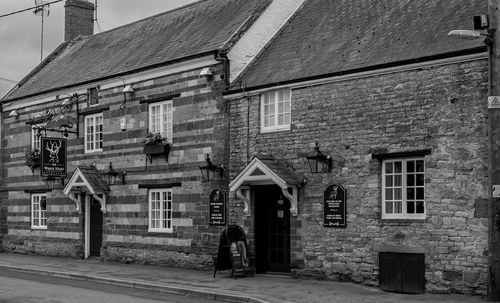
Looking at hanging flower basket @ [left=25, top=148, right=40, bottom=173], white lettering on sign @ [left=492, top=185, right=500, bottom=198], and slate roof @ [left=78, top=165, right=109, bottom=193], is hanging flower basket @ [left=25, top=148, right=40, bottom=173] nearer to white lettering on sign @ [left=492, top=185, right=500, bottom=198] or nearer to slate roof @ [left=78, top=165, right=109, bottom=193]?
slate roof @ [left=78, top=165, right=109, bottom=193]

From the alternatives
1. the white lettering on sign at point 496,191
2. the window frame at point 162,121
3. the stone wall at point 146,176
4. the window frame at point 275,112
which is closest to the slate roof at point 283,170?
the window frame at point 275,112

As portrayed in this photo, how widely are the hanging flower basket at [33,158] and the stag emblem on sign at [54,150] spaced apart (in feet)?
6.85

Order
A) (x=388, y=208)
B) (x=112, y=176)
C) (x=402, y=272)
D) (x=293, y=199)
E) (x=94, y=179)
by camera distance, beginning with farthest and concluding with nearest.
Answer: (x=94, y=179)
(x=112, y=176)
(x=293, y=199)
(x=388, y=208)
(x=402, y=272)

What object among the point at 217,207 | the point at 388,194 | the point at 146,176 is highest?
the point at 146,176

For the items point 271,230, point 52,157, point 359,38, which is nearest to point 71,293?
point 271,230

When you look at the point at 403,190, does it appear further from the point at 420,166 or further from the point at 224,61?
the point at 224,61

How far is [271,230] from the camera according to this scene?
19.8 m

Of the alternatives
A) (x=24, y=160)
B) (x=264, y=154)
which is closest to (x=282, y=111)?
(x=264, y=154)

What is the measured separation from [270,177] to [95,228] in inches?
374

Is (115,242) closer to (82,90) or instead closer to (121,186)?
(121,186)

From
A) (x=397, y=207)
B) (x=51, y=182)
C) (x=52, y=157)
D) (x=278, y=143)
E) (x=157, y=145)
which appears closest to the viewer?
(x=397, y=207)

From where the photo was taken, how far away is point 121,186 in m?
24.2

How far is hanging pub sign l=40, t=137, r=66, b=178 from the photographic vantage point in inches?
1000

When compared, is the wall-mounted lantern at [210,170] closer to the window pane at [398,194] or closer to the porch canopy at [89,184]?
the porch canopy at [89,184]
